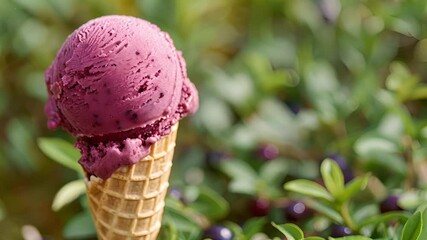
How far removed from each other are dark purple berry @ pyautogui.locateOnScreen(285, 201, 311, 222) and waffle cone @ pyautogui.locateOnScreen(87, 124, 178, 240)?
24cm

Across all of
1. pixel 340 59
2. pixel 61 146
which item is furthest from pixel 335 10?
pixel 61 146

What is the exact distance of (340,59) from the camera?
4.37ft

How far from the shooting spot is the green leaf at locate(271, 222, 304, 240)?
0.76 metres

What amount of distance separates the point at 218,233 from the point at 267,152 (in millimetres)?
272

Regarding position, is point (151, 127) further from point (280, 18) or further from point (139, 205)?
point (280, 18)

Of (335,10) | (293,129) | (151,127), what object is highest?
(151,127)

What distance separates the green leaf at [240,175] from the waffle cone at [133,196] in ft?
0.73

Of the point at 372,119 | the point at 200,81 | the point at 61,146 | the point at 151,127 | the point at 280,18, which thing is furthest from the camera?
the point at 280,18

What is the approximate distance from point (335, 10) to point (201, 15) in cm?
26

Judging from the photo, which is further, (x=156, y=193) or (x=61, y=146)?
(x=61, y=146)

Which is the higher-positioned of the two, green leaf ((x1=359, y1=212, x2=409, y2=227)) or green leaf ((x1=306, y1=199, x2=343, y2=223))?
green leaf ((x1=359, y1=212, x2=409, y2=227))

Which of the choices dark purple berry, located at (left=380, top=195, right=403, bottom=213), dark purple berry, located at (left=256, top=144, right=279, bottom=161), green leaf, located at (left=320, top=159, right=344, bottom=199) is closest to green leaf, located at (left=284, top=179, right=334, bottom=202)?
green leaf, located at (left=320, top=159, right=344, bottom=199)

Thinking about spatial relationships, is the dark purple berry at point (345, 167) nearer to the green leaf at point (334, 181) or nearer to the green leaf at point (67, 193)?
the green leaf at point (334, 181)

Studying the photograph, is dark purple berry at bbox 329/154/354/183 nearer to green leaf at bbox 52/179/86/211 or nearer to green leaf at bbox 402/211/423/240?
green leaf at bbox 402/211/423/240
